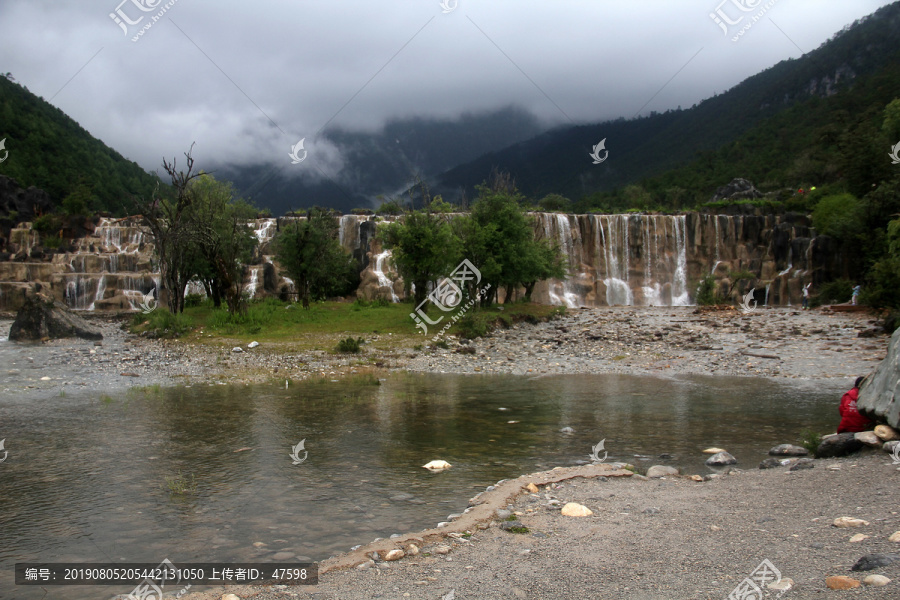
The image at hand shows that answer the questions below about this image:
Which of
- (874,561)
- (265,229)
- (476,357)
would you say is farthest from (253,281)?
(874,561)

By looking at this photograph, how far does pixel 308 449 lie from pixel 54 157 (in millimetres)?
118259

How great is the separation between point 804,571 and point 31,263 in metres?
67.4

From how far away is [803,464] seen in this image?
852cm

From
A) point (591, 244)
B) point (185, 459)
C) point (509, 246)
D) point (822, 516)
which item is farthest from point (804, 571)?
point (591, 244)

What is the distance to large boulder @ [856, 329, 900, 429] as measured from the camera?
860cm

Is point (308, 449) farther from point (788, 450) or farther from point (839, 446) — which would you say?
point (839, 446)

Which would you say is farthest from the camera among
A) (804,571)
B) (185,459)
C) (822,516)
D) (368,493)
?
(185,459)

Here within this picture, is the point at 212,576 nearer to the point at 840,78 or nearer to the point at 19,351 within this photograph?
the point at 19,351

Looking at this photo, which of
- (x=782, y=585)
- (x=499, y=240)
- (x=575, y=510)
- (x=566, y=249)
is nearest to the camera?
(x=782, y=585)

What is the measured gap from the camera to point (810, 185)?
88.0m

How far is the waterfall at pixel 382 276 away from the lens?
52.7 meters

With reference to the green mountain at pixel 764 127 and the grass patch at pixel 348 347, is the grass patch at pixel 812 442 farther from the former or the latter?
the green mountain at pixel 764 127

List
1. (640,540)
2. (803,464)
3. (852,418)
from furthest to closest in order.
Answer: (852,418), (803,464), (640,540)

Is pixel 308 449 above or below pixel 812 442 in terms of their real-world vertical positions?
below
